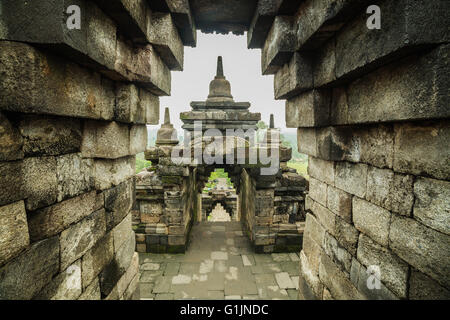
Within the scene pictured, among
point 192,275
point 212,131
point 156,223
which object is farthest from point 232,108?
point 192,275

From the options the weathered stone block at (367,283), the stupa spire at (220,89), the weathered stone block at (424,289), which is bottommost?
the weathered stone block at (367,283)

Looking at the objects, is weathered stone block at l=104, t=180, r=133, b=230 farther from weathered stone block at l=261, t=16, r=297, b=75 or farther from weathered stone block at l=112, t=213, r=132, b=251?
weathered stone block at l=261, t=16, r=297, b=75

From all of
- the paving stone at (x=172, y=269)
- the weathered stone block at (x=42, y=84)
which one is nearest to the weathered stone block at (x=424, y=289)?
the weathered stone block at (x=42, y=84)

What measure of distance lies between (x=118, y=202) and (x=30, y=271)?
0.97m

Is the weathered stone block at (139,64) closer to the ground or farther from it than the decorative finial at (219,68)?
closer to the ground

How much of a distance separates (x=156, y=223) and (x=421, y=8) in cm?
572

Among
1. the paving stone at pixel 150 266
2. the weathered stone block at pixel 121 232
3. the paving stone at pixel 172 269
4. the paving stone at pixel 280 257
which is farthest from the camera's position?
the paving stone at pixel 280 257

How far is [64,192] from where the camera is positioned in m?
1.46

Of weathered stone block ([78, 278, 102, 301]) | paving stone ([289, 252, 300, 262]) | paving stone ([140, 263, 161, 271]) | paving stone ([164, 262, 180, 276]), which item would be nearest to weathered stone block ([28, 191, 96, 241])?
weathered stone block ([78, 278, 102, 301])

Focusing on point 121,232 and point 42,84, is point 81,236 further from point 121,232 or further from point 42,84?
point 42,84

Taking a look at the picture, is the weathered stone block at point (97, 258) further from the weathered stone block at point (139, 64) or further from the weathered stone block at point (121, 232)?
the weathered stone block at point (139, 64)

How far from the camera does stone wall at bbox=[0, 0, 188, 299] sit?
103cm

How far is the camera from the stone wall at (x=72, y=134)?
3.38 feet
